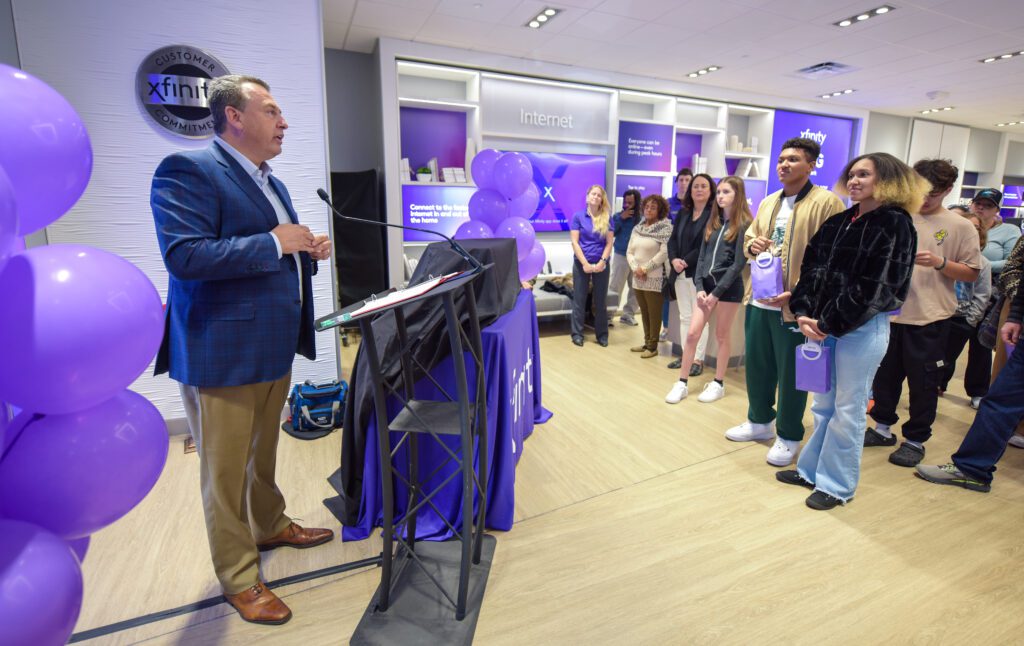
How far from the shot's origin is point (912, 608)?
5.65 feet

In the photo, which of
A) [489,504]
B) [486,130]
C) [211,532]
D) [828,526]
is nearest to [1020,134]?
[486,130]

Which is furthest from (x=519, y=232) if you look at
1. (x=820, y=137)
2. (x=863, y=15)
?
(x=820, y=137)

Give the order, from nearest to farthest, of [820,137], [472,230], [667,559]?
[667,559], [472,230], [820,137]

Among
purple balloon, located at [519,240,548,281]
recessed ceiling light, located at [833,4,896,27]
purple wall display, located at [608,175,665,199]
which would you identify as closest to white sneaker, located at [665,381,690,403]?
purple balloon, located at [519,240,548,281]

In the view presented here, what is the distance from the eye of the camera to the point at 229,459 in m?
1.59

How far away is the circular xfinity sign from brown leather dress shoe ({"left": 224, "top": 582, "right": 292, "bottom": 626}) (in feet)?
7.87

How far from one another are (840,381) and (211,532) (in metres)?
2.47

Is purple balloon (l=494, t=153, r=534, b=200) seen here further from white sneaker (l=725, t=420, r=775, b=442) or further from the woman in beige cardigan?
white sneaker (l=725, t=420, r=775, b=442)

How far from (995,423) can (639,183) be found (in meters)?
5.23

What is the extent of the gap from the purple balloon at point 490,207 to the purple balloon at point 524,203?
58mm

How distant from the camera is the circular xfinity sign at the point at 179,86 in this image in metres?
2.69

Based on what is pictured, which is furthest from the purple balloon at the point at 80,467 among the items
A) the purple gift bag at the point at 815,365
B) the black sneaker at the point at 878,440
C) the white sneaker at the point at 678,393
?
the black sneaker at the point at 878,440

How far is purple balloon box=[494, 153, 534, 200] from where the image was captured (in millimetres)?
3445

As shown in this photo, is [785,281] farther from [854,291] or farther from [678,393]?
[678,393]
